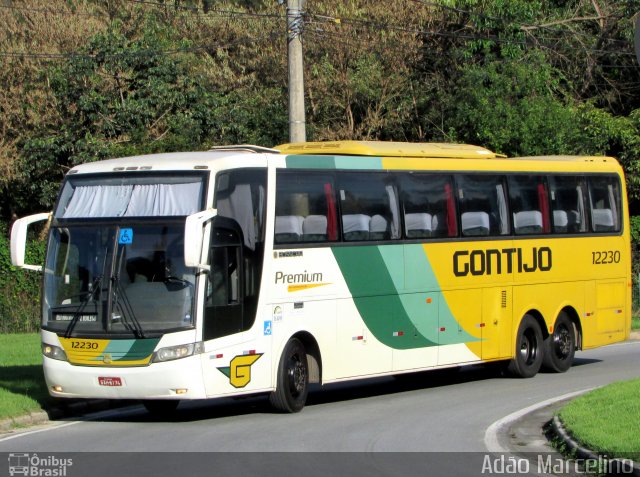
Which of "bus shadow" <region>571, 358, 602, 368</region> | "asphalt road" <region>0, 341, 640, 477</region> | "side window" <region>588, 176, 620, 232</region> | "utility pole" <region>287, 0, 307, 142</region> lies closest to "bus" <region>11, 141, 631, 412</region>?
"side window" <region>588, 176, 620, 232</region>

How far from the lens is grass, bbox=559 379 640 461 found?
10554mm

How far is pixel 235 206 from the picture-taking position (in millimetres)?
13984

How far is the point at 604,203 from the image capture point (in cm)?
2067

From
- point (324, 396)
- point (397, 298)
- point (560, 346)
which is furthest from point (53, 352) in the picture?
point (560, 346)

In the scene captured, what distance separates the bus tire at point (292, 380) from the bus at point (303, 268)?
0.03m

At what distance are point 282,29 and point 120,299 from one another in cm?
2546

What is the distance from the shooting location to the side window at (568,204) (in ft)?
64.3

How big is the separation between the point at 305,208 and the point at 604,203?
7.87m

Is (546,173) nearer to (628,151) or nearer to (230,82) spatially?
(628,151)

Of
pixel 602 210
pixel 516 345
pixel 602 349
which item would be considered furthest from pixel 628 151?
pixel 516 345

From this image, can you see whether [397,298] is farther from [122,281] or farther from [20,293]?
[20,293]

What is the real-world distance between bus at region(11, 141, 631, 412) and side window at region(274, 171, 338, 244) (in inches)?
1.1

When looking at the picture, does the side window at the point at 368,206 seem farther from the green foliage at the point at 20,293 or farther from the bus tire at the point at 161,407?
the green foliage at the point at 20,293

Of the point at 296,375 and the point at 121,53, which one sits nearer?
the point at 296,375
